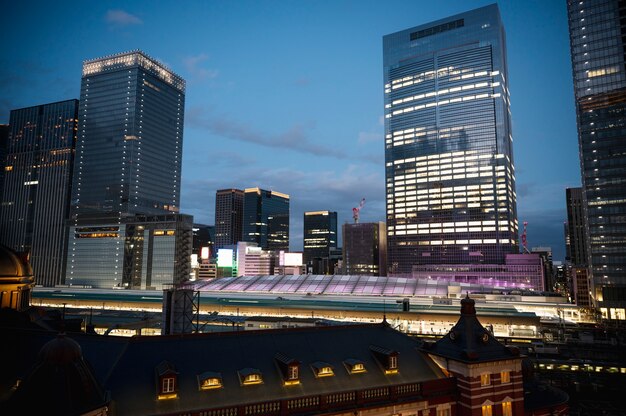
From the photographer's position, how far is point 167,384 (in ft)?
88.5

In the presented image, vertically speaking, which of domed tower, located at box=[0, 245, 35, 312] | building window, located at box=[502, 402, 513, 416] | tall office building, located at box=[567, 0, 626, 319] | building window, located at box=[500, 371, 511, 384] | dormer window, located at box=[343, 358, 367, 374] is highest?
tall office building, located at box=[567, 0, 626, 319]

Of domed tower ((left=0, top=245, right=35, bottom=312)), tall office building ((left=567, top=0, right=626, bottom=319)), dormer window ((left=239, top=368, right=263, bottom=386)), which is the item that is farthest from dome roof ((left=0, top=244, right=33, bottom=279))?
tall office building ((left=567, top=0, right=626, bottom=319))

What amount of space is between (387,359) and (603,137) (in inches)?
6403

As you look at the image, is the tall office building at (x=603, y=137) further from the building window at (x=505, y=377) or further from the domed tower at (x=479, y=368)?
the building window at (x=505, y=377)

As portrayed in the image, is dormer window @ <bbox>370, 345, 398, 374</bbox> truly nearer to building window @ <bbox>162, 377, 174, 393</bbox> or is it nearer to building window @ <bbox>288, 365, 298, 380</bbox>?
building window @ <bbox>288, 365, 298, 380</bbox>

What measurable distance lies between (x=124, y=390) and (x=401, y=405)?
20.2 metres

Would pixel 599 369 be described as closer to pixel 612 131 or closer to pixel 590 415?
pixel 590 415

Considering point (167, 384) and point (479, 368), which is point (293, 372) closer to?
point (167, 384)

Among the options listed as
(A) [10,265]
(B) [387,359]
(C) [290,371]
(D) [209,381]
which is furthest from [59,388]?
(A) [10,265]

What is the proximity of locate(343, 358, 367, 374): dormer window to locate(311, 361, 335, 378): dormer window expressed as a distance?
4.88 feet

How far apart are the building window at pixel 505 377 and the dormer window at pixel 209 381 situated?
77.5 feet

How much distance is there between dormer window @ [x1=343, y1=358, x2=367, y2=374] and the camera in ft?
108

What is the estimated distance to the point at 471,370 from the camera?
34.5 m

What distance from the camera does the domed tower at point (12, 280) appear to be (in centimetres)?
5325
